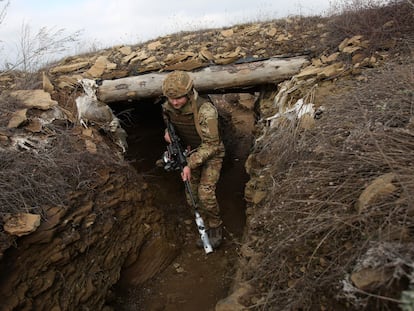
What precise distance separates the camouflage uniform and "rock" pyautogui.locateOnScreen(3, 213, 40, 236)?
185 cm

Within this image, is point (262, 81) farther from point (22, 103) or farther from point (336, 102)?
point (22, 103)

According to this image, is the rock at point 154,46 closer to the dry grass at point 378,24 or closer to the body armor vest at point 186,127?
the body armor vest at point 186,127

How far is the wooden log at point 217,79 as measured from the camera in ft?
15.9

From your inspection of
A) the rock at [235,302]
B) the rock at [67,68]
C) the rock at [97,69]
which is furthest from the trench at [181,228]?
the rock at [67,68]

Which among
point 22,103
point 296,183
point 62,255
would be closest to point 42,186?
point 62,255

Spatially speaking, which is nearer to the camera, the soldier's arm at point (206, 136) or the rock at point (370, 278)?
the rock at point (370, 278)

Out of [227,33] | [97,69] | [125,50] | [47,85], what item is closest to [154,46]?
[125,50]

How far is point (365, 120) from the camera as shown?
119 inches

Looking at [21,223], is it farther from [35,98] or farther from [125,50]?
[125,50]

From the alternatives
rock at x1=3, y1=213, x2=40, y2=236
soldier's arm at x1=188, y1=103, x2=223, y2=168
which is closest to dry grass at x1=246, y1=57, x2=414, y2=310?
soldier's arm at x1=188, y1=103, x2=223, y2=168

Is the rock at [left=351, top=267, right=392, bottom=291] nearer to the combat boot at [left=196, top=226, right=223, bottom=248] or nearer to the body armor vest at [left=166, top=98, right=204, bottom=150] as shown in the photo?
the body armor vest at [left=166, top=98, right=204, bottom=150]

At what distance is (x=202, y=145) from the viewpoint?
4.26 meters

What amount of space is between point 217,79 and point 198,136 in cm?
98

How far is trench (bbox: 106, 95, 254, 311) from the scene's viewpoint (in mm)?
4078
